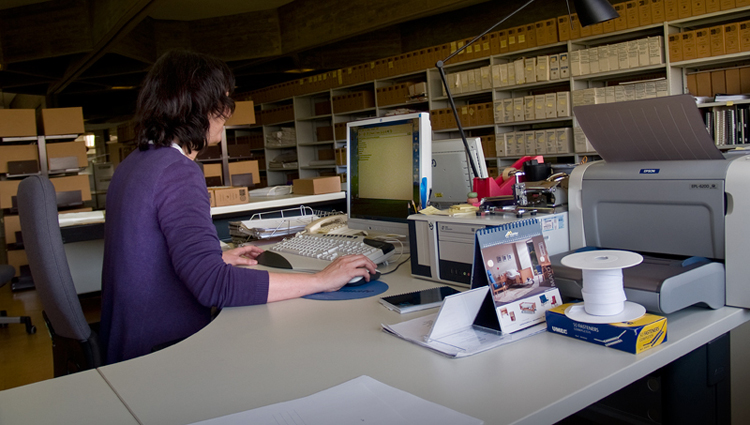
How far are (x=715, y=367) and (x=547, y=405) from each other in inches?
21.0

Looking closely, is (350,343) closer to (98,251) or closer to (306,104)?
(98,251)

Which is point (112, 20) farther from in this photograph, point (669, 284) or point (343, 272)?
point (669, 284)

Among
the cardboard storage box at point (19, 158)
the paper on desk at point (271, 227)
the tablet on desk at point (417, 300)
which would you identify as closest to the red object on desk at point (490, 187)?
the tablet on desk at point (417, 300)

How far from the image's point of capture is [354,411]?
0.75m

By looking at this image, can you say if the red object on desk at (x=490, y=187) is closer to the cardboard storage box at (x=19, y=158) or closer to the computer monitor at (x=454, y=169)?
the computer monitor at (x=454, y=169)

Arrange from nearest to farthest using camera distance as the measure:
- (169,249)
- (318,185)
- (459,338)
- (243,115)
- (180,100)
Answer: (459,338) → (169,249) → (180,100) → (318,185) → (243,115)

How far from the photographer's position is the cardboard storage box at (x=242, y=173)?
5516 mm

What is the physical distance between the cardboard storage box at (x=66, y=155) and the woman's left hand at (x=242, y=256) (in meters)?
4.13

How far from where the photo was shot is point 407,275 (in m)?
1.54

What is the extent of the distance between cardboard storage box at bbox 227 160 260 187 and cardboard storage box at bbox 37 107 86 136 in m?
1.43

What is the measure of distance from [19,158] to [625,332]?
570cm

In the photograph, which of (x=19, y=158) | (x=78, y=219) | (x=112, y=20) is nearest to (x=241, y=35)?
(x=112, y=20)

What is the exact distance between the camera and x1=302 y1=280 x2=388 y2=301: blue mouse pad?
1.35 metres

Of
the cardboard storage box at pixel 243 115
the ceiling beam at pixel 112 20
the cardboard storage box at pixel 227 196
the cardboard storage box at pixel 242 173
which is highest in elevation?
the ceiling beam at pixel 112 20
